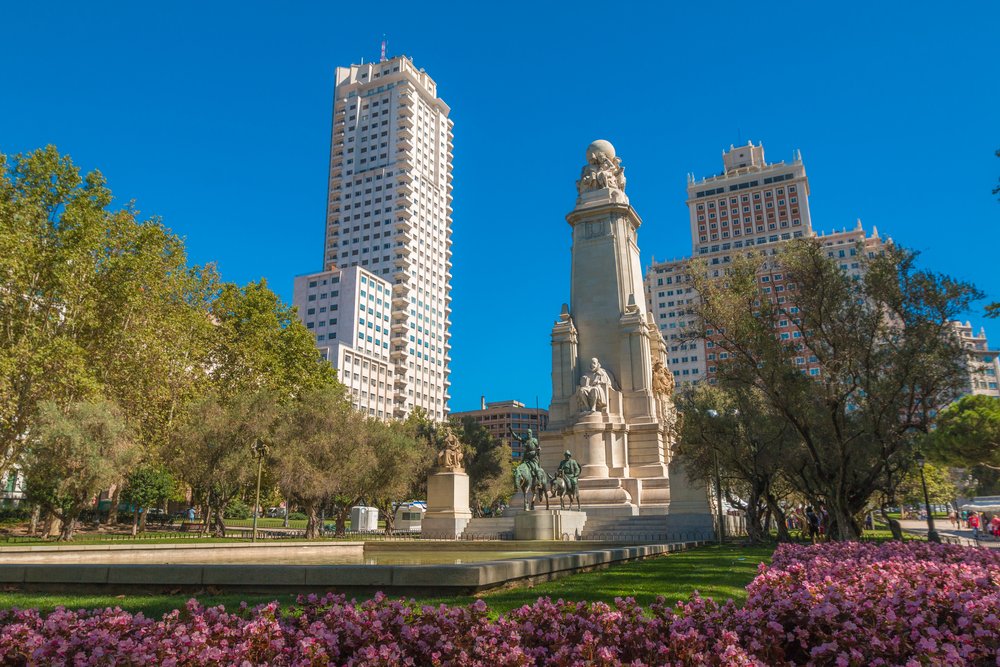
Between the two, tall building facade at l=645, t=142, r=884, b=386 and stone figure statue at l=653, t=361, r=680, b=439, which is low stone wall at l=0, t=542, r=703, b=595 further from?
tall building facade at l=645, t=142, r=884, b=386

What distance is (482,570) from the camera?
8977 mm

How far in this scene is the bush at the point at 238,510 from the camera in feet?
192

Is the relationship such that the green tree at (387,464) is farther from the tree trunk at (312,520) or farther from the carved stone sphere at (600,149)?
the carved stone sphere at (600,149)

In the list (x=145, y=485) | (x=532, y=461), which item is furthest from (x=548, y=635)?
(x=145, y=485)

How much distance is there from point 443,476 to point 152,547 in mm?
17336

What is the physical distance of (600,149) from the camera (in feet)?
163

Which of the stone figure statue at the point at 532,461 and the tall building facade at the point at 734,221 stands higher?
the tall building facade at the point at 734,221

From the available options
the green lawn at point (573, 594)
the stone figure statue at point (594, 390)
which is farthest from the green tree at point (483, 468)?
the green lawn at point (573, 594)

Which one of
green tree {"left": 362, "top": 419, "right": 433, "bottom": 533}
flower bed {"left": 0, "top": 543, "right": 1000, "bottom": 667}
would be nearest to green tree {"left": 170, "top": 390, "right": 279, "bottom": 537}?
green tree {"left": 362, "top": 419, "right": 433, "bottom": 533}

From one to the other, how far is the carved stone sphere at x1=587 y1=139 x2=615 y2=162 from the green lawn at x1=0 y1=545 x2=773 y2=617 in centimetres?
4011

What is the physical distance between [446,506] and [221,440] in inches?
441

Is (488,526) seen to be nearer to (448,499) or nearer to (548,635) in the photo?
(448,499)

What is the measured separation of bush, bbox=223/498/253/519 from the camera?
5848 cm

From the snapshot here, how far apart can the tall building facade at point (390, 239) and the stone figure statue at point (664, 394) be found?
72354 millimetres
